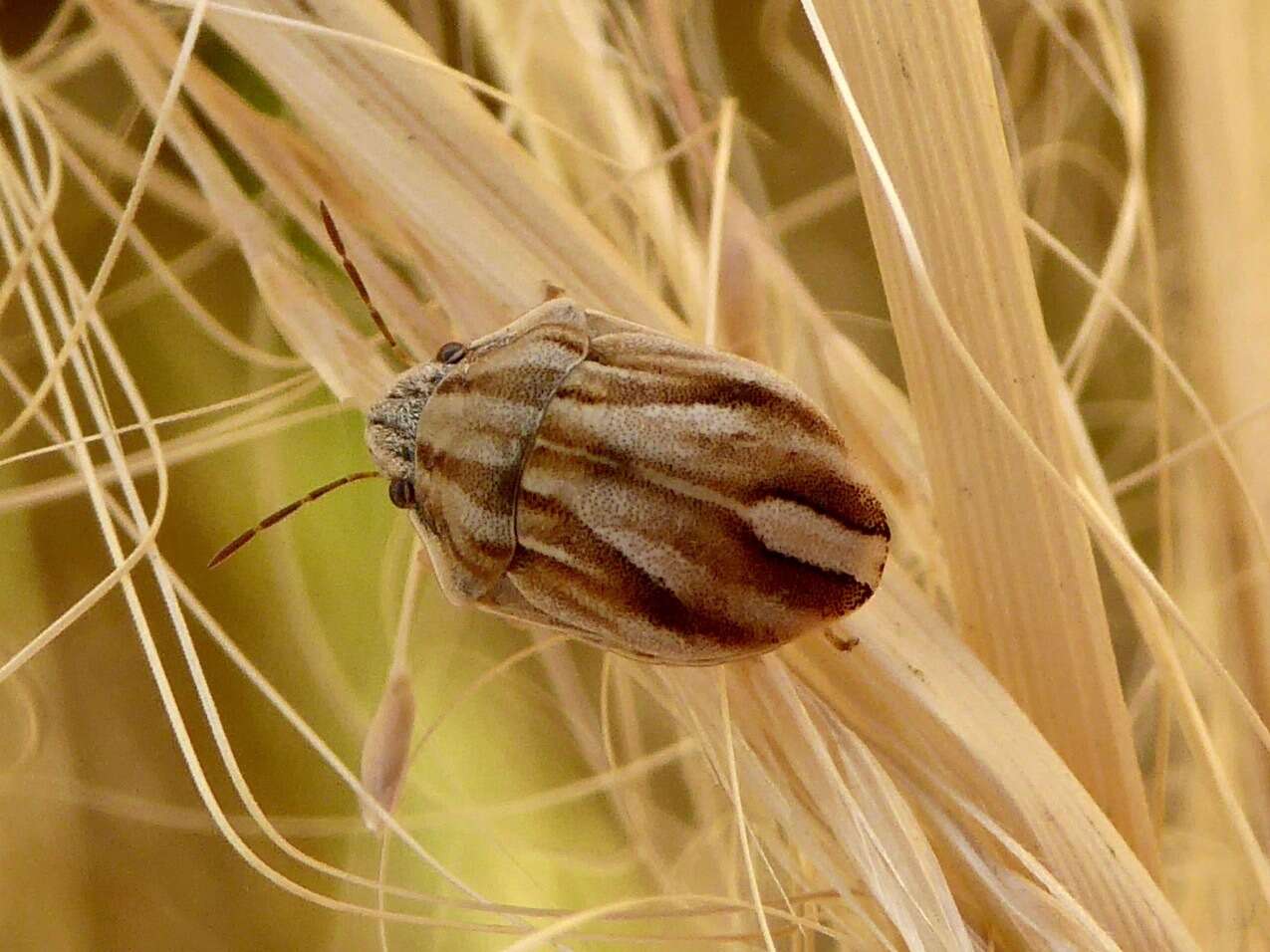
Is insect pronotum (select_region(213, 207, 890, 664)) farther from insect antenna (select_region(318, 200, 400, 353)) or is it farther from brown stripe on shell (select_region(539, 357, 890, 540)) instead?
insect antenna (select_region(318, 200, 400, 353))

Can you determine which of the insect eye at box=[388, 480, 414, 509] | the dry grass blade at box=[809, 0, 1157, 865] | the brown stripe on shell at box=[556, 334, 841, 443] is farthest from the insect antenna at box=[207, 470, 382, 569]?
the dry grass blade at box=[809, 0, 1157, 865]

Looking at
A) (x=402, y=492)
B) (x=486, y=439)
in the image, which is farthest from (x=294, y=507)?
(x=486, y=439)

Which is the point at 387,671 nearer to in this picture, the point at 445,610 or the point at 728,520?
the point at 445,610

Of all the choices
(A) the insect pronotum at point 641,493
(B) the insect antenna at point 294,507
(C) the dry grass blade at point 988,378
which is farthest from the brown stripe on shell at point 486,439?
(C) the dry grass blade at point 988,378

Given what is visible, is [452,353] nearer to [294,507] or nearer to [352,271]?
[352,271]

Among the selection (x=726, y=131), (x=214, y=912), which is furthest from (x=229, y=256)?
(x=214, y=912)

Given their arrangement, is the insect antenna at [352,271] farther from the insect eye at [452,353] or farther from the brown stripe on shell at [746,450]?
the brown stripe on shell at [746,450]
